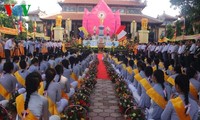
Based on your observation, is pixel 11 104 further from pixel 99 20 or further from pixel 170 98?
pixel 99 20

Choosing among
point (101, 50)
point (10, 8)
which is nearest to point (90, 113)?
point (10, 8)

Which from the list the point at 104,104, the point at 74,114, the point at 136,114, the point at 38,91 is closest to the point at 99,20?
the point at 104,104

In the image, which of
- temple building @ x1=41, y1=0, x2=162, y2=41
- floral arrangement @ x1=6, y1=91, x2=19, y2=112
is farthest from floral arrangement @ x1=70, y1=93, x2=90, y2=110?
temple building @ x1=41, y1=0, x2=162, y2=41

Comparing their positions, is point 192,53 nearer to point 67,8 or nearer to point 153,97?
point 153,97

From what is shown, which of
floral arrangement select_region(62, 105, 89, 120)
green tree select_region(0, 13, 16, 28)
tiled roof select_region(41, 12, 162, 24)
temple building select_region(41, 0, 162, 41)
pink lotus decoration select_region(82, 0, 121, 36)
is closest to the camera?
floral arrangement select_region(62, 105, 89, 120)

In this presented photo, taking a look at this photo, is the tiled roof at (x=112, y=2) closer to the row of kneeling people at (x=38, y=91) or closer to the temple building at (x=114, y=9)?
the temple building at (x=114, y=9)

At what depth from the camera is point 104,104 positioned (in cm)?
671

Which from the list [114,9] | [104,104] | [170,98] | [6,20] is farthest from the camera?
[114,9]

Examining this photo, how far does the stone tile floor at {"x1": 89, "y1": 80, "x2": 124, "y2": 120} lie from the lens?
18.7 feet

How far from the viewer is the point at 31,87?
3.19 metres

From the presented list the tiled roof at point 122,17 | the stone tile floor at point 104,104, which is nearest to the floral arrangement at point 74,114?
the stone tile floor at point 104,104

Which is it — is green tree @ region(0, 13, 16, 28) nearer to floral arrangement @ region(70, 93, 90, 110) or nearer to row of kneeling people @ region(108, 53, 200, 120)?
floral arrangement @ region(70, 93, 90, 110)

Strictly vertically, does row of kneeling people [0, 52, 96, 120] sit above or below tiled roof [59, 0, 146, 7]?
below

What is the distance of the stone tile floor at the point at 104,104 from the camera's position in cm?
570
